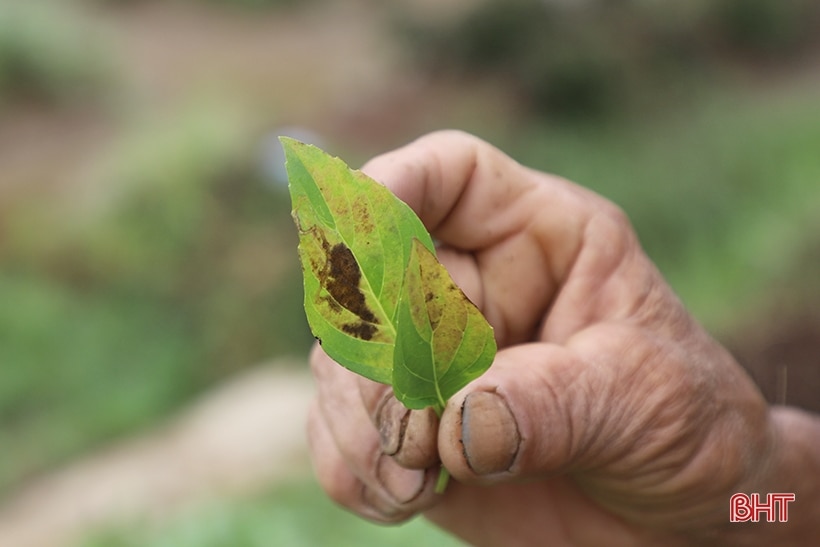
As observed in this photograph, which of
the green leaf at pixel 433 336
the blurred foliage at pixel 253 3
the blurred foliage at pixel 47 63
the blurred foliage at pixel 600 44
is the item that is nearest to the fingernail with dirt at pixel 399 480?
the green leaf at pixel 433 336

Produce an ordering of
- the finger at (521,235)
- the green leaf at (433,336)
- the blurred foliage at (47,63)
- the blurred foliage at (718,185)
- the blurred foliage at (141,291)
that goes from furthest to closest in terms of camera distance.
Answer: the blurred foliage at (47,63), the blurred foliage at (141,291), the blurred foliage at (718,185), the finger at (521,235), the green leaf at (433,336)

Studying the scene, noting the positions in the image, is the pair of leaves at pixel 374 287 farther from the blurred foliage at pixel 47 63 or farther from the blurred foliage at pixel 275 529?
the blurred foliage at pixel 47 63

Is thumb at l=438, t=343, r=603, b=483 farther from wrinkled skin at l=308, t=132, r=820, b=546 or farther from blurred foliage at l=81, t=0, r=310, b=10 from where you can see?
blurred foliage at l=81, t=0, r=310, b=10

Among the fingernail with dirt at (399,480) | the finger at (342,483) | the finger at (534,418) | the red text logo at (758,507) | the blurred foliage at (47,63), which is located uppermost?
the blurred foliage at (47,63)

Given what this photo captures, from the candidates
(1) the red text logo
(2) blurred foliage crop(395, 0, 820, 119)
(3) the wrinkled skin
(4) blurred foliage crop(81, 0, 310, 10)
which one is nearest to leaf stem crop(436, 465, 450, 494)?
(3) the wrinkled skin

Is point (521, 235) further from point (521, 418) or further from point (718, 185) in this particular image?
point (718, 185)
